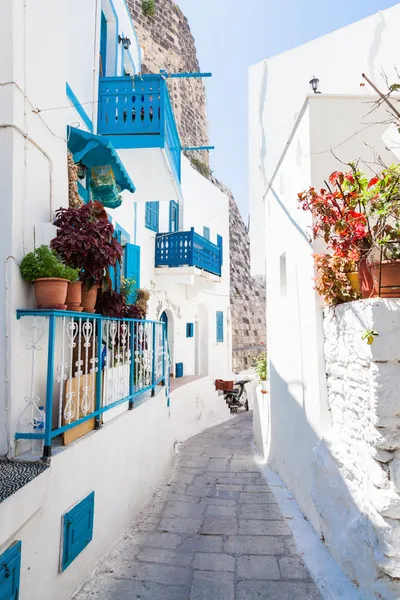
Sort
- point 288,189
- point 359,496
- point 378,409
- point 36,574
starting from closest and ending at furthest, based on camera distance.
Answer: point 36,574 → point 378,409 → point 359,496 → point 288,189

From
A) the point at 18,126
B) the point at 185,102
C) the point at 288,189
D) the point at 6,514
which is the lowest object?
the point at 6,514

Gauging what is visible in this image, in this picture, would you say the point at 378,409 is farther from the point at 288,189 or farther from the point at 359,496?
→ the point at 288,189

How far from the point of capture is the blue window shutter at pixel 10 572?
1.98 meters

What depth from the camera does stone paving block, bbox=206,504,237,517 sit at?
14.5 feet

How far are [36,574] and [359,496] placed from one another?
2383 mm

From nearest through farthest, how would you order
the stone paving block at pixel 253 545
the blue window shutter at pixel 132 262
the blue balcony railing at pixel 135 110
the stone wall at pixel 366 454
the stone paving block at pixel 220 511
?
the stone wall at pixel 366 454, the stone paving block at pixel 253 545, the stone paving block at pixel 220 511, the blue balcony railing at pixel 135 110, the blue window shutter at pixel 132 262

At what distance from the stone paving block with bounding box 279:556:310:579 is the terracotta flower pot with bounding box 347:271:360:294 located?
241 centimetres

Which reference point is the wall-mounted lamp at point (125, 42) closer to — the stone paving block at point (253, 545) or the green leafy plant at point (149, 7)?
the stone paving block at point (253, 545)

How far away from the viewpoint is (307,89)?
27.5 feet

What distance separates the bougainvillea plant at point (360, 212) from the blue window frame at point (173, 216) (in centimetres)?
882

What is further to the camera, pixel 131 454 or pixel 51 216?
pixel 131 454

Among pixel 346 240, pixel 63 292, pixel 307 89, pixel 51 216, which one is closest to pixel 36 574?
pixel 63 292

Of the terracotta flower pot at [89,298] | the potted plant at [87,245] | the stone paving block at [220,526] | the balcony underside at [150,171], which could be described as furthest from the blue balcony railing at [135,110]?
the stone paving block at [220,526]

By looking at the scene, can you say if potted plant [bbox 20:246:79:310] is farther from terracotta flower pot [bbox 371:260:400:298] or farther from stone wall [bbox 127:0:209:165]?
stone wall [bbox 127:0:209:165]
